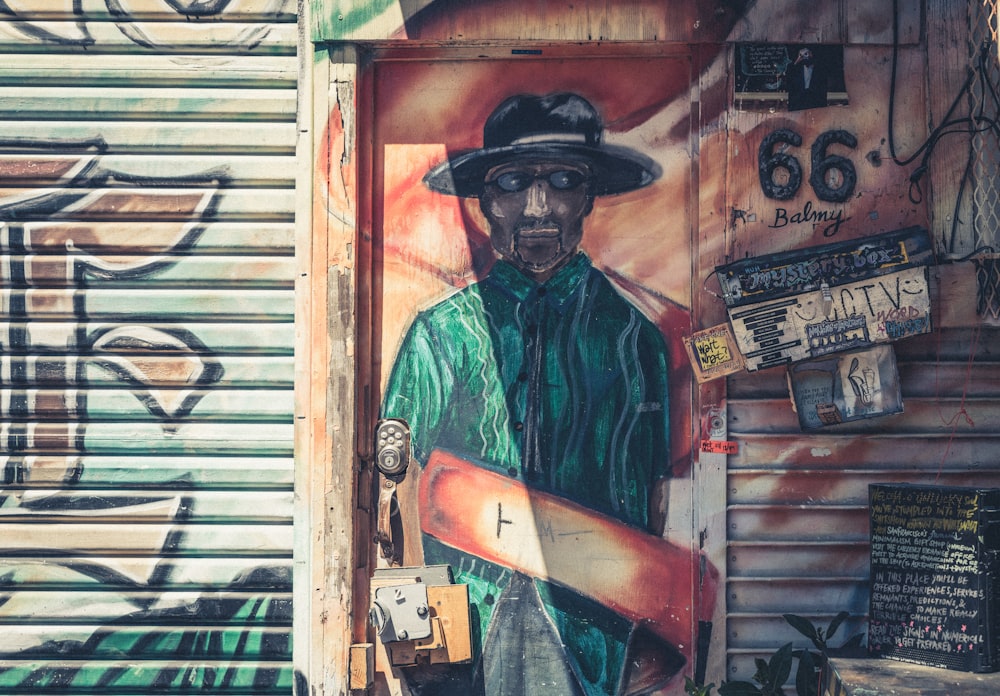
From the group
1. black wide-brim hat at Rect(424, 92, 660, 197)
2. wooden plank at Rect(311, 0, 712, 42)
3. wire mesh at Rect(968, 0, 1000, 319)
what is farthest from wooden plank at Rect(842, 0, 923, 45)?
black wide-brim hat at Rect(424, 92, 660, 197)

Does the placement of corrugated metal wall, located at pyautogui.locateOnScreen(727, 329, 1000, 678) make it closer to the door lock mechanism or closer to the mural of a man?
the mural of a man

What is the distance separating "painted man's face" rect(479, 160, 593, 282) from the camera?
4574 millimetres

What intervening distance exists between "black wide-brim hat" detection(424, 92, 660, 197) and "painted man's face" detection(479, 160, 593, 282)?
0.06m

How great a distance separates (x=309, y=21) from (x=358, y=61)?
33 centimetres

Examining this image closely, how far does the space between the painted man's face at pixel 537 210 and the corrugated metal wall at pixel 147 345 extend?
112 centimetres

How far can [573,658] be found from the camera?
4.51m

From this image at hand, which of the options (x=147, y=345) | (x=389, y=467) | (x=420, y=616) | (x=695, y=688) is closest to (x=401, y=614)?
(x=420, y=616)

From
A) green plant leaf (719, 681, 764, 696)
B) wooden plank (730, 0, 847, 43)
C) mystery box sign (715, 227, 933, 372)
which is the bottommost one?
green plant leaf (719, 681, 764, 696)

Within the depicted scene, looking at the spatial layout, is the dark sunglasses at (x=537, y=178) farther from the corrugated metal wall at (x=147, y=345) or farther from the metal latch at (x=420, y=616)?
the metal latch at (x=420, y=616)

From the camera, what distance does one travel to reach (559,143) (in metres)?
4.57

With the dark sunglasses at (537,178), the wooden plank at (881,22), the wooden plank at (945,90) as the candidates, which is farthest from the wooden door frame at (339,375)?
the wooden plank at (945,90)

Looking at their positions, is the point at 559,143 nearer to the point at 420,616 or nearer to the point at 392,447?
the point at 392,447

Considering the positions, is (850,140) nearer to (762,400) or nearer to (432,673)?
(762,400)

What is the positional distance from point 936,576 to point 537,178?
9.00 feet
